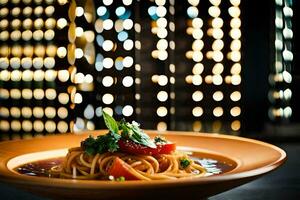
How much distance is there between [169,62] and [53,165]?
503cm

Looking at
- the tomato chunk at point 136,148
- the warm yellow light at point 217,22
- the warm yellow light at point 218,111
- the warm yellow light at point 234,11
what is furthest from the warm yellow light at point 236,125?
the tomato chunk at point 136,148

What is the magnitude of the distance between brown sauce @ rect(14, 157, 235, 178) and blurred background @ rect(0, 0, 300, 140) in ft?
14.5

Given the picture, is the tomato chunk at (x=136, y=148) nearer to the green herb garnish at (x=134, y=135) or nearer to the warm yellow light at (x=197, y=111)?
the green herb garnish at (x=134, y=135)

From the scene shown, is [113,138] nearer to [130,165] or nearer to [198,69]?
[130,165]

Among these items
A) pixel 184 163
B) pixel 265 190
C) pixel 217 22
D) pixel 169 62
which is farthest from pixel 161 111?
pixel 184 163

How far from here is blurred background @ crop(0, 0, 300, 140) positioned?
288 inches

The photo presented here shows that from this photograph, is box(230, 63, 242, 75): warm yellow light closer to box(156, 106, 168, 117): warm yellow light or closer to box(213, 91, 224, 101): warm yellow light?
box(213, 91, 224, 101): warm yellow light

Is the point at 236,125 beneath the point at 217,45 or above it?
beneath

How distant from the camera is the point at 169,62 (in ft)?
24.9

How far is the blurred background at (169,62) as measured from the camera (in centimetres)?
732

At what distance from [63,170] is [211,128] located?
5.19 m

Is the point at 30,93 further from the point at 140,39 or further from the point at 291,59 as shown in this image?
the point at 291,59

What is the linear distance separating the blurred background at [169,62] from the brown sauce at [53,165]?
14.5 feet

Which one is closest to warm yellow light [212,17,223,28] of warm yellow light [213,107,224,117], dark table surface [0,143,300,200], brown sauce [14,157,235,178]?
warm yellow light [213,107,224,117]
